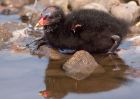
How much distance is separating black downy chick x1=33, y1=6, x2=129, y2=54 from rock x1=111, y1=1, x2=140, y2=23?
1.44 m

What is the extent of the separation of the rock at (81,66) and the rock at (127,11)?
79.5 inches

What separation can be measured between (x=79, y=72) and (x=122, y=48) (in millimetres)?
1109

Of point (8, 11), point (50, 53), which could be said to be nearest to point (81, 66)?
point (50, 53)

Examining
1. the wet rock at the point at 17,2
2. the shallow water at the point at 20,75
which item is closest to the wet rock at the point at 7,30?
the shallow water at the point at 20,75

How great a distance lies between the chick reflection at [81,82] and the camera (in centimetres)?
502

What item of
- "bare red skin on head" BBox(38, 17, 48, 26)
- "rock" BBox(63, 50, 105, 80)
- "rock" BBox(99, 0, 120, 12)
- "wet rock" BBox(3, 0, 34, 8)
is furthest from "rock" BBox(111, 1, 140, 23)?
"wet rock" BBox(3, 0, 34, 8)

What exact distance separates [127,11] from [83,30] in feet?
6.18

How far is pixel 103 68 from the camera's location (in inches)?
223

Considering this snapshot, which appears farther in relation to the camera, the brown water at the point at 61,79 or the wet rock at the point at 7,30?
the wet rock at the point at 7,30

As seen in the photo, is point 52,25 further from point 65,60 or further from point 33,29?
point 33,29

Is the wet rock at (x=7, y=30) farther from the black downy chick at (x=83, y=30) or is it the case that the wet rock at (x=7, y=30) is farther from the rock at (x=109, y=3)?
the rock at (x=109, y=3)

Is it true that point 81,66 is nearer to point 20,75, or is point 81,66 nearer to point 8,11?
point 20,75

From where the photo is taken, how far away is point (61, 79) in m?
5.33

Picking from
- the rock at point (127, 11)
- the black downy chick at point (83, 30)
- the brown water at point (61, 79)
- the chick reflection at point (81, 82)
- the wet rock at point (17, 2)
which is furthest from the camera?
the wet rock at point (17, 2)
